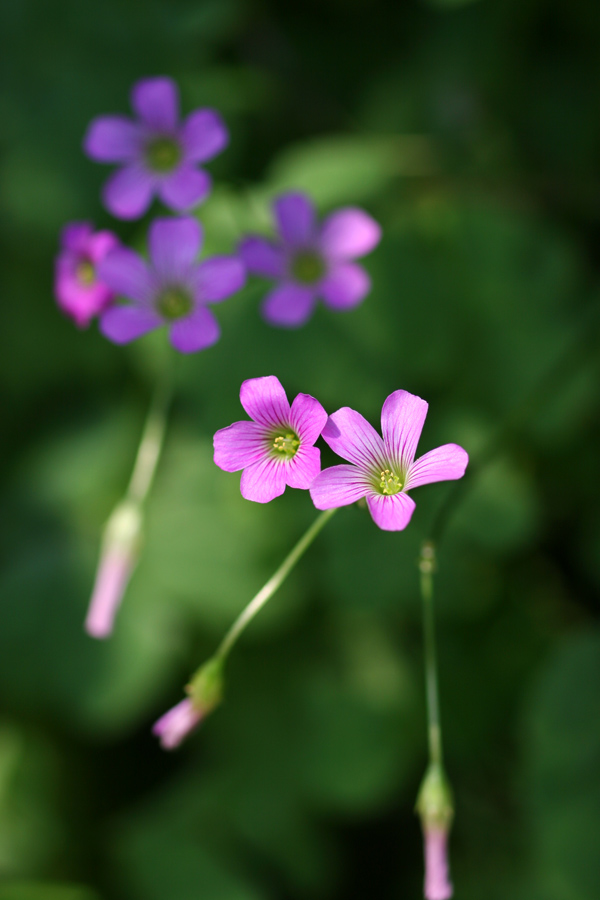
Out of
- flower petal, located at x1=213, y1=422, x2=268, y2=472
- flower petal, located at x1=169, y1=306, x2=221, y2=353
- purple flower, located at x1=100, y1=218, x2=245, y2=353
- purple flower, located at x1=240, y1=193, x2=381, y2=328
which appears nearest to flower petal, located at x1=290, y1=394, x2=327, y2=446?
flower petal, located at x1=213, y1=422, x2=268, y2=472

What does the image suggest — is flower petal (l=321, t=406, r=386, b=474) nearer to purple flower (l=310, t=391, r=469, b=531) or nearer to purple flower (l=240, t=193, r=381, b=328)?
purple flower (l=310, t=391, r=469, b=531)

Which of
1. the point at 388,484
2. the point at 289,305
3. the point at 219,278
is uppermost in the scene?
the point at 289,305

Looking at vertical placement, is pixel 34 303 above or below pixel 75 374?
above

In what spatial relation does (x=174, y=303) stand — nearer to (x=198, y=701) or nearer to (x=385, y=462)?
(x=385, y=462)

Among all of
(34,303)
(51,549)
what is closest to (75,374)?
(34,303)

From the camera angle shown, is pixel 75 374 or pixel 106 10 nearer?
pixel 106 10

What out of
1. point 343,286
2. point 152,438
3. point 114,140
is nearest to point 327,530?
point 152,438

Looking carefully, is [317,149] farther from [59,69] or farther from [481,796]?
[481,796]
